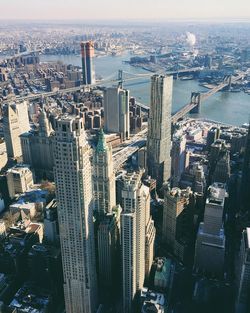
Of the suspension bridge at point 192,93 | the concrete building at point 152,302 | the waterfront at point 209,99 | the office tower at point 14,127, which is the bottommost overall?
the waterfront at point 209,99

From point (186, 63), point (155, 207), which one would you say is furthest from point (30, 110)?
point (186, 63)

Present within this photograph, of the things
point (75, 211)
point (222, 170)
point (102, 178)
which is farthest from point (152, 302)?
point (222, 170)

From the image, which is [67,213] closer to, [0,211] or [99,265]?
[99,265]

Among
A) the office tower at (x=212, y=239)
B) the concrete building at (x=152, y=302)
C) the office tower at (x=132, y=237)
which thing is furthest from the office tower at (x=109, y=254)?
the office tower at (x=212, y=239)

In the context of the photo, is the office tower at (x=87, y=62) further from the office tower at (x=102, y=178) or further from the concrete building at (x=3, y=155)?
the office tower at (x=102, y=178)

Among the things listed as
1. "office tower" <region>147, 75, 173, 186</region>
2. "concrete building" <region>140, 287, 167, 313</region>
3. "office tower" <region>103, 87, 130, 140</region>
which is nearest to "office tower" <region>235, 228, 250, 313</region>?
"concrete building" <region>140, 287, 167, 313</region>

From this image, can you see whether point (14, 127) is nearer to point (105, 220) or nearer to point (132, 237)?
point (105, 220)

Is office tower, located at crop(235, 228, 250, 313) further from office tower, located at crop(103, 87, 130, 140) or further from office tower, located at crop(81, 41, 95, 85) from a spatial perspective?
office tower, located at crop(81, 41, 95, 85)
